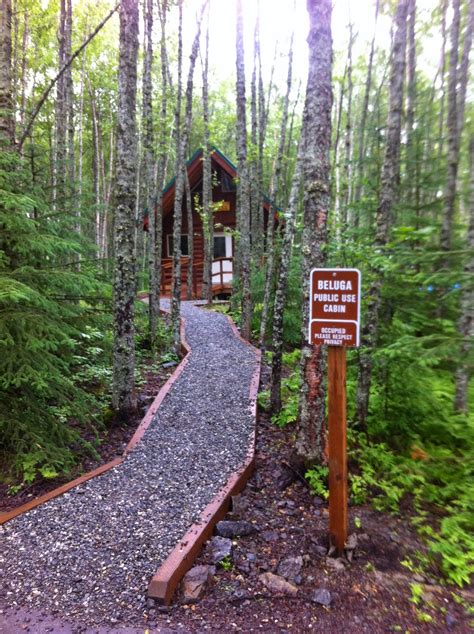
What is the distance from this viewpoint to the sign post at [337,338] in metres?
2.99

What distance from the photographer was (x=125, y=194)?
5398mm

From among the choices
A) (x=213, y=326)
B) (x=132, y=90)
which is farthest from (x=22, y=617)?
(x=213, y=326)

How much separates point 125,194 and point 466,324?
14.9ft

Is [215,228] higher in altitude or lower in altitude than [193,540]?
higher

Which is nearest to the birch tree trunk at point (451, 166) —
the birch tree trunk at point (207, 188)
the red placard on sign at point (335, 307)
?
the red placard on sign at point (335, 307)

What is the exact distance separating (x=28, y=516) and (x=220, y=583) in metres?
1.90

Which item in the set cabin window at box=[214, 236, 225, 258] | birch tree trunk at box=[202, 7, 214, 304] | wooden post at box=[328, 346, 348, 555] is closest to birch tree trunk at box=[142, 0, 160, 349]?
birch tree trunk at box=[202, 7, 214, 304]

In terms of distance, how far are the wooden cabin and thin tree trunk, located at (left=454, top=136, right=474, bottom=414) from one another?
43.3 ft

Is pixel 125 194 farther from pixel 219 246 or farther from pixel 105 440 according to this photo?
pixel 219 246

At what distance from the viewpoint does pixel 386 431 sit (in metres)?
4.88

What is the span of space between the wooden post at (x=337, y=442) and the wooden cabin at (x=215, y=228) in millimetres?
14423

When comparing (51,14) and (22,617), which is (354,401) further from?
(51,14)

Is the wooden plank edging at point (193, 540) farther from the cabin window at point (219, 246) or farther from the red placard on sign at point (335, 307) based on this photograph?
the cabin window at point (219, 246)

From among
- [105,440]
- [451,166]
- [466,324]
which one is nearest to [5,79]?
[105,440]
